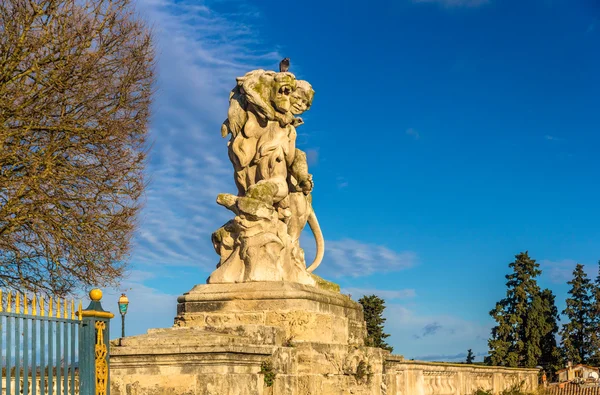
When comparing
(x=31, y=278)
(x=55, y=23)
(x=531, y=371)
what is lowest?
(x=531, y=371)

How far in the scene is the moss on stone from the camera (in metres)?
14.3

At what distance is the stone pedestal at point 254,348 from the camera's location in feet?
35.2

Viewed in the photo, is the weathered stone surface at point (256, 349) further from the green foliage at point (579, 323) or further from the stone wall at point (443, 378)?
the green foliage at point (579, 323)

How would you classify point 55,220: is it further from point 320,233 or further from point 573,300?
point 573,300

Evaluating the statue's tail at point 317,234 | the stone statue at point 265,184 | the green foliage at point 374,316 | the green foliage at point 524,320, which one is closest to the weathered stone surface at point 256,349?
the stone statue at point 265,184

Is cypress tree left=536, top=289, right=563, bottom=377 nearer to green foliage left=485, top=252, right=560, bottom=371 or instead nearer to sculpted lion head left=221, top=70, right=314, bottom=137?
green foliage left=485, top=252, right=560, bottom=371

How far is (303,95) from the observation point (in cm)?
1442

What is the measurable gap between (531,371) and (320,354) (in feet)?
46.1

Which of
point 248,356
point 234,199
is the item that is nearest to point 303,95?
point 234,199

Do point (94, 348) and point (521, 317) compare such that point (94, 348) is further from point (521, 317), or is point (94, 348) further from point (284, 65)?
point (521, 317)

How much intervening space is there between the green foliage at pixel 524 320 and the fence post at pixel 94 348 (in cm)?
2783

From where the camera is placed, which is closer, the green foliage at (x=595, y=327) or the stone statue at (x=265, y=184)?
the stone statue at (x=265, y=184)

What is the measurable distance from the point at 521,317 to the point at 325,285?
23.9 metres

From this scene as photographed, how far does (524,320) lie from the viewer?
36.7 meters
